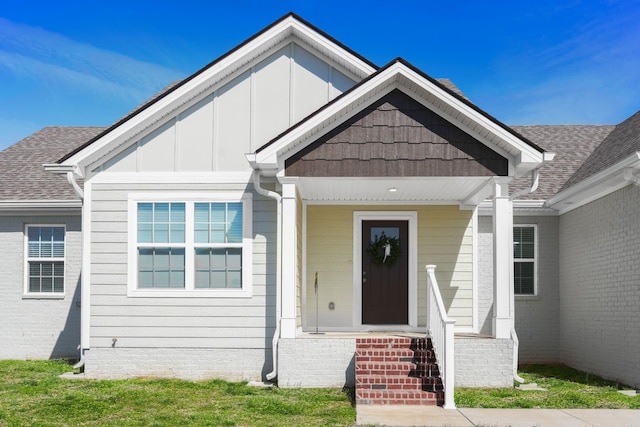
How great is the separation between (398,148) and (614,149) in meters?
4.88

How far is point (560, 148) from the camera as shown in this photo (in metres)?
15.8

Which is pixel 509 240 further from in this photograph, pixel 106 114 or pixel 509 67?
pixel 106 114

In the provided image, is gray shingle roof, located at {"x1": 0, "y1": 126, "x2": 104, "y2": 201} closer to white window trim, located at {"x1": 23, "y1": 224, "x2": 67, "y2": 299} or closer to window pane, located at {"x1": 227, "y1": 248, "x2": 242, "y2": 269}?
white window trim, located at {"x1": 23, "y1": 224, "x2": 67, "y2": 299}

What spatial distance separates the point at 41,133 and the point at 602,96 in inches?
984

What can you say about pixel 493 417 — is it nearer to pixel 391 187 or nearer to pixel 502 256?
pixel 502 256

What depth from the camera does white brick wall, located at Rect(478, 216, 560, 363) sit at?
13.5m

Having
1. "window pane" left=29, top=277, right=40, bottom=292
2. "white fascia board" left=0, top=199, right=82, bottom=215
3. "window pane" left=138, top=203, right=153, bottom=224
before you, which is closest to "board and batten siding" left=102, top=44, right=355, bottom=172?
"window pane" left=138, top=203, right=153, bottom=224

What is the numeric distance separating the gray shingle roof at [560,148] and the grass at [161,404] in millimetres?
6806

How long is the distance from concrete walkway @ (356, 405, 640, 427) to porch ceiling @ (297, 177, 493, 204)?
3.58 metres

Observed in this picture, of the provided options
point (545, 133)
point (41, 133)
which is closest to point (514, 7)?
point (545, 133)

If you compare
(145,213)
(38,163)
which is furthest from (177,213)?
(38,163)

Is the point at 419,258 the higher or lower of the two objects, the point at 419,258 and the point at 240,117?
the lower

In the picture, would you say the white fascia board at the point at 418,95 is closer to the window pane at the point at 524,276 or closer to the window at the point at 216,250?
the window at the point at 216,250

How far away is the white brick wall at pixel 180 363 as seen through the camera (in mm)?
10781
